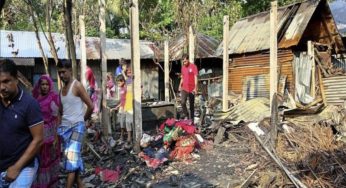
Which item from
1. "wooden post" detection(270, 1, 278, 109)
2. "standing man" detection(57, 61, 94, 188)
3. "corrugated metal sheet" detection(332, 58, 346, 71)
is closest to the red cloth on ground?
"wooden post" detection(270, 1, 278, 109)

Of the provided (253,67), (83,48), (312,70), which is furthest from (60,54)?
(312,70)

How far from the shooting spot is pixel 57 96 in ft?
17.3

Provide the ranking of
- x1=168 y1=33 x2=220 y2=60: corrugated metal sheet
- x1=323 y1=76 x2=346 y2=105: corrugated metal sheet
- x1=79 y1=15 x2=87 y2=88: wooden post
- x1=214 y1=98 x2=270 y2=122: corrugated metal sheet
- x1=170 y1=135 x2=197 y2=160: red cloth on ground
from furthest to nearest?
1. x1=168 y1=33 x2=220 y2=60: corrugated metal sheet
2. x1=323 y1=76 x2=346 y2=105: corrugated metal sheet
3. x1=214 y1=98 x2=270 y2=122: corrugated metal sheet
4. x1=79 y1=15 x2=87 y2=88: wooden post
5. x1=170 y1=135 x2=197 y2=160: red cloth on ground

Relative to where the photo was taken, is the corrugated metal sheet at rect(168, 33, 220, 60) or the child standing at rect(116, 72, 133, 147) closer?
the child standing at rect(116, 72, 133, 147)

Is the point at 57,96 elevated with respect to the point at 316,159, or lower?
elevated

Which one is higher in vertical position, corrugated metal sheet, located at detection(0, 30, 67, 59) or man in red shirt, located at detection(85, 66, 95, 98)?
corrugated metal sheet, located at detection(0, 30, 67, 59)

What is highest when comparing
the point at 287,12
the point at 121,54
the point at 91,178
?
the point at 287,12

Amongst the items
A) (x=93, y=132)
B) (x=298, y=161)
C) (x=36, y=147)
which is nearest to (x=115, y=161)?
(x=93, y=132)

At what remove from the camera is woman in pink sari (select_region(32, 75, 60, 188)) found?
15.3ft

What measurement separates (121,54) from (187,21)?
6254mm

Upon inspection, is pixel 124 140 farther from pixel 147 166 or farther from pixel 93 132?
pixel 147 166

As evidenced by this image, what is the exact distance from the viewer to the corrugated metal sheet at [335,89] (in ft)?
37.0

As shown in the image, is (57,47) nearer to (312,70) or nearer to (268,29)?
(268,29)

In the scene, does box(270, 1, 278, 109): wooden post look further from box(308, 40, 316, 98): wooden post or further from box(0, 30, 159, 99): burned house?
box(0, 30, 159, 99): burned house
